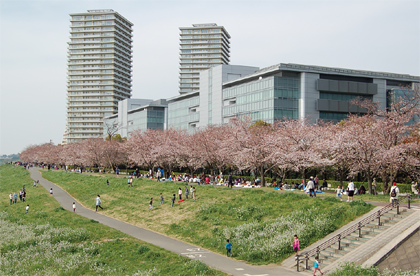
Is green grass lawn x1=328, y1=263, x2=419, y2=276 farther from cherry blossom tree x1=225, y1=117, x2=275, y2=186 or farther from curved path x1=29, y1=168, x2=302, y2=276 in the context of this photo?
cherry blossom tree x1=225, y1=117, x2=275, y2=186

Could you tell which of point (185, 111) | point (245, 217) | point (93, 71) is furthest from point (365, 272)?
point (93, 71)

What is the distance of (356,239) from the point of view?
22281 millimetres

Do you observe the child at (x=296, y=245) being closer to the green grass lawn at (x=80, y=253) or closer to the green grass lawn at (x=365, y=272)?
the green grass lawn at (x=365, y=272)

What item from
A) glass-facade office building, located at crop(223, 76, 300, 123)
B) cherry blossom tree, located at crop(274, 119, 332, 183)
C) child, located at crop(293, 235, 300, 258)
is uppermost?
glass-facade office building, located at crop(223, 76, 300, 123)

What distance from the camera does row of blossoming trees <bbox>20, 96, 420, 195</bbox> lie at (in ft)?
122

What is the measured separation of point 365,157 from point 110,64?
166m

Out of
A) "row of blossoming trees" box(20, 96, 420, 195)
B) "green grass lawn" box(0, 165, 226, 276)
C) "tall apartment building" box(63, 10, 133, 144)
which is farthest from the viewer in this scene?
"tall apartment building" box(63, 10, 133, 144)

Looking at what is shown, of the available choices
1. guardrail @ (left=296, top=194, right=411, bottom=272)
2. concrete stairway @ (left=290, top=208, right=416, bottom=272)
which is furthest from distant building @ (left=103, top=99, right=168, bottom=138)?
concrete stairway @ (left=290, top=208, right=416, bottom=272)

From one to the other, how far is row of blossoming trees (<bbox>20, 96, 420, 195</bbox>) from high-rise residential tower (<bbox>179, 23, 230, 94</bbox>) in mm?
105797

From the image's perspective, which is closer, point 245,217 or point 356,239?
point 356,239

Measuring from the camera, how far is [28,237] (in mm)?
30328

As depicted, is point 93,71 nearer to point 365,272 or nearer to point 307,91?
point 307,91

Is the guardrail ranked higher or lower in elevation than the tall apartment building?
lower

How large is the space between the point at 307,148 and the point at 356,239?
1000 inches
